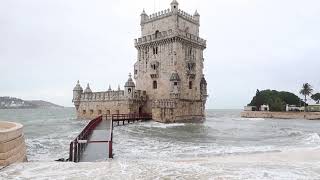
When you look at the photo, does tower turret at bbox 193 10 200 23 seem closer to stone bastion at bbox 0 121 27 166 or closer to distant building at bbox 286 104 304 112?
stone bastion at bbox 0 121 27 166

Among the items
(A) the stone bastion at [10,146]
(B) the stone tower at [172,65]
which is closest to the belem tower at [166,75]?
(B) the stone tower at [172,65]

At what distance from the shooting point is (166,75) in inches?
1858

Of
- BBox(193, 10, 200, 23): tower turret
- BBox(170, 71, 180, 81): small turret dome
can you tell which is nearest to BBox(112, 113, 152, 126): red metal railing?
BBox(170, 71, 180, 81): small turret dome

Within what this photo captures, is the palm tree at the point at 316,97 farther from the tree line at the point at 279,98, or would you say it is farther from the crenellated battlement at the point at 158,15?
the crenellated battlement at the point at 158,15

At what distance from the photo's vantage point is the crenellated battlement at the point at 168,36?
4653 centimetres

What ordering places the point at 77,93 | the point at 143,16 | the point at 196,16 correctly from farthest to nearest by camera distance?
1. the point at 77,93
2. the point at 196,16
3. the point at 143,16

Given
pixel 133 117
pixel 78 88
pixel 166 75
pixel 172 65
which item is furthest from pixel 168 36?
pixel 78 88

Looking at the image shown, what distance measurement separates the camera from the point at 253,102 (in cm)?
10250

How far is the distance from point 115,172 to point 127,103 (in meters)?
35.1

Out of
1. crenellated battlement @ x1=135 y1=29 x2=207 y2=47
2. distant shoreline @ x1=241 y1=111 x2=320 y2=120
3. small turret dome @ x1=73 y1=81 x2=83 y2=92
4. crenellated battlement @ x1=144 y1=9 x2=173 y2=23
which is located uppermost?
crenellated battlement @ x1=144 y1=9 x2=173 y2=23

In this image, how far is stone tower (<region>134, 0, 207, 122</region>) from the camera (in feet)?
151

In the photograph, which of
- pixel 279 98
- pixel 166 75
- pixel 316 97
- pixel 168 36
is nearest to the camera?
pixel 168 36

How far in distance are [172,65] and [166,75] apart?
1.62 meters

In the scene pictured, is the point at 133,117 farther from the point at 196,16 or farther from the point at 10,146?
the point at 10,146
